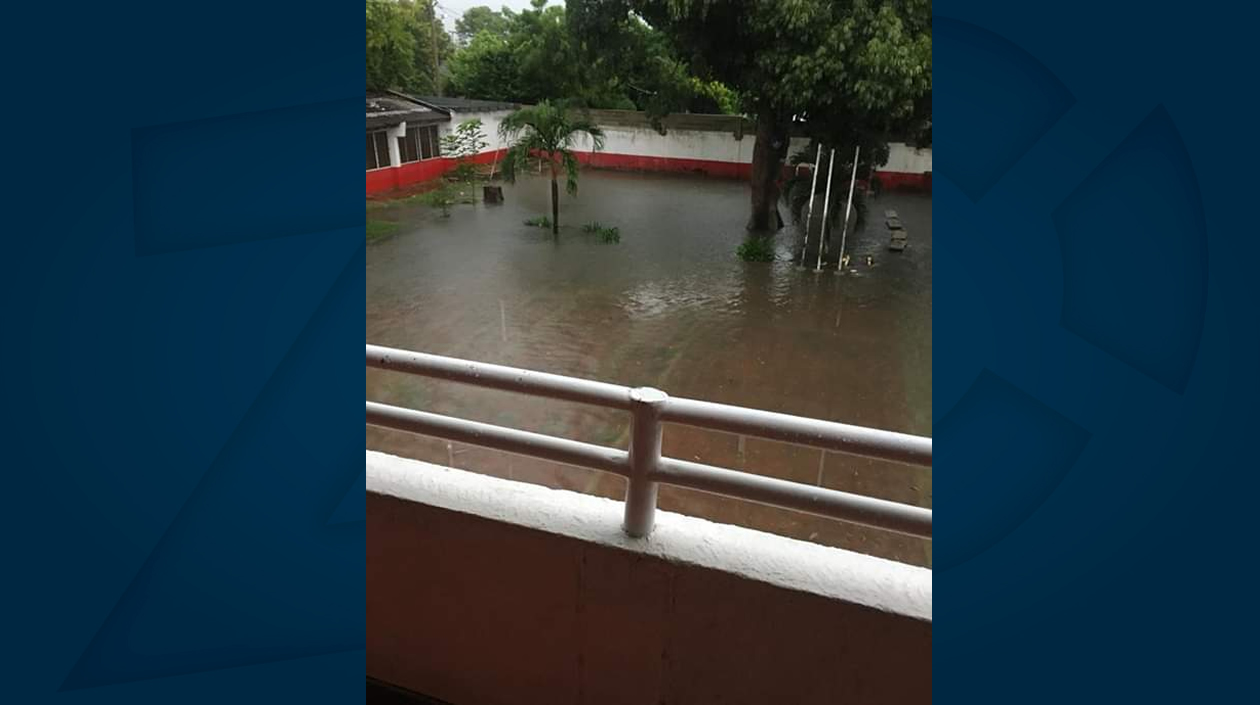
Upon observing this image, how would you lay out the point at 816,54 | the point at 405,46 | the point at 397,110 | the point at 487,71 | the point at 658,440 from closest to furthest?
the point at 658,440 < the point at 816,54 < the point at 397,110 < the point at 405,46 < the point at 487,71

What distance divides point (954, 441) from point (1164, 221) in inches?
17.4

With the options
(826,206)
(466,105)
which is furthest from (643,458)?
(466,105)

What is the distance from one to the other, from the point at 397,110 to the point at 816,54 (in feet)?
33.3

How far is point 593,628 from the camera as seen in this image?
1.73 metres

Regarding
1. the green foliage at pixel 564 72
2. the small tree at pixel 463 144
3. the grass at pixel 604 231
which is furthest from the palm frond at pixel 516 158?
the small tree at pixel 463 144

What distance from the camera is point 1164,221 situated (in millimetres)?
963

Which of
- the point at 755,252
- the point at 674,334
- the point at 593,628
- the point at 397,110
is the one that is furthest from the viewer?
the point at 397,110

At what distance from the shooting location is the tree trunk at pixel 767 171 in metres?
12.4

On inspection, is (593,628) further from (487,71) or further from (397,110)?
(487,71)

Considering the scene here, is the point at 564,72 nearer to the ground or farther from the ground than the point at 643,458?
farther from the ground

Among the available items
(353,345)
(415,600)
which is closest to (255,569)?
(353,345)

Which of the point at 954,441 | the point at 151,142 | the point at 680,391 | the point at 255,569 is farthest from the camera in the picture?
the point at 680,391

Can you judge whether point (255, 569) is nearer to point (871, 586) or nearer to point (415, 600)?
point (415, 600)

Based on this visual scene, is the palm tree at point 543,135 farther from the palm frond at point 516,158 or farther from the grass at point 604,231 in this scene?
the grass at point 604,231
